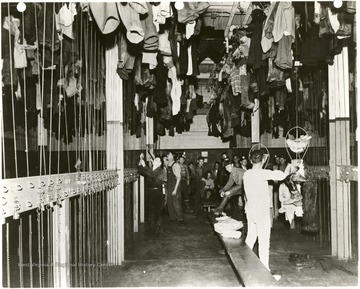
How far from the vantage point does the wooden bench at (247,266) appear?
3.16 meters

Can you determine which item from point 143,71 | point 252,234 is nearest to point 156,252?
point 252,234

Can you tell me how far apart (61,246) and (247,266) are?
5.99 ft

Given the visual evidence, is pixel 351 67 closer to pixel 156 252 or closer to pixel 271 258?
pixel 271 258

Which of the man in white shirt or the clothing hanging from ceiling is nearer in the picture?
the clothing hanging from ceiling

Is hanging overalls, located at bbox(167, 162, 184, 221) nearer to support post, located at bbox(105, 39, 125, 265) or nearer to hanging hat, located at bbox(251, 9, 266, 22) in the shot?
support post, located at bbox(105, 39, 125, 265)

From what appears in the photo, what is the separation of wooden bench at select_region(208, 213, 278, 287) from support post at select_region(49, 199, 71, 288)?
1540 millimetres

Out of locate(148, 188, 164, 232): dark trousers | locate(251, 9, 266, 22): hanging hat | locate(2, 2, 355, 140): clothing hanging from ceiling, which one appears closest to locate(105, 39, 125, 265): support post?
locate(2, 2, 355, 140): clothing hanging from ceiling

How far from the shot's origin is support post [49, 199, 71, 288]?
3.07 metres

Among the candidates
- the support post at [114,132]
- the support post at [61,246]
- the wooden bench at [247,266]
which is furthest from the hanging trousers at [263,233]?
the support post at [61,246]

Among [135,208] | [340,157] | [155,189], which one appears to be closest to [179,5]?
[340,157]

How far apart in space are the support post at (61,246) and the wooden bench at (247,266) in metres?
1.54

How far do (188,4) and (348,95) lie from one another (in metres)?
2.76

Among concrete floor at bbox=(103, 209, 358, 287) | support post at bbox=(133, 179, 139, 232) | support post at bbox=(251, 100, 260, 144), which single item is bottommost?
concrete floor at bbox=(103, 209, 358, 287)

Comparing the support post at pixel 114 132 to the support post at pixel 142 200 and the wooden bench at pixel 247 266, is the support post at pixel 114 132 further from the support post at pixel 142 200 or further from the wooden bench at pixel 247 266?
the support post at pixel 142 200
